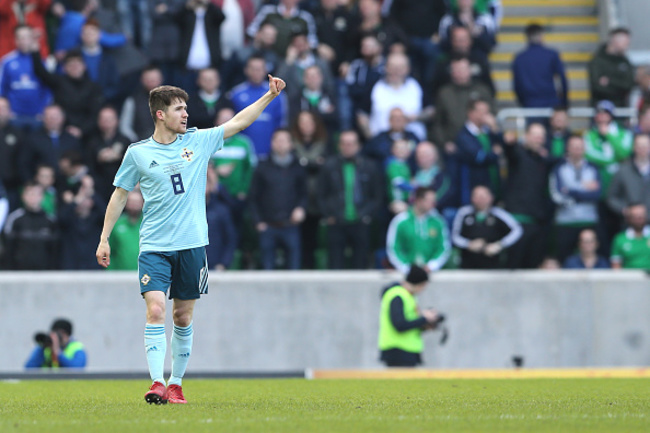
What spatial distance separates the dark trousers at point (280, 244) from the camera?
14.9m

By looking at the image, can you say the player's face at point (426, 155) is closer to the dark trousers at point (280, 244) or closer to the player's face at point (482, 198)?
the player's face at point (482, 198)

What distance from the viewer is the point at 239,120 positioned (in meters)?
8.47

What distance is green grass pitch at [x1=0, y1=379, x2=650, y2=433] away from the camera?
6.75 metres

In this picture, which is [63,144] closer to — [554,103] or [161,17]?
[161,17]

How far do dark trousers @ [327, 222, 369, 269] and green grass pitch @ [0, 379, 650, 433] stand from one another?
374cm

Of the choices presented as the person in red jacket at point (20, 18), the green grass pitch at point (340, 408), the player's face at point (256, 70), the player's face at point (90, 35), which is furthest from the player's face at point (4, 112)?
the green grass pitch at point (340, 408)

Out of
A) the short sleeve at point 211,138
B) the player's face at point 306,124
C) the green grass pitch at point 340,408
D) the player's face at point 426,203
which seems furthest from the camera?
the player's face at point 306,124

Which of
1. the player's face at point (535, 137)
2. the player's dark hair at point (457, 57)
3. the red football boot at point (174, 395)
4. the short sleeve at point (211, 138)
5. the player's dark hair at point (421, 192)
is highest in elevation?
the player's dark hair at point (457, 57)

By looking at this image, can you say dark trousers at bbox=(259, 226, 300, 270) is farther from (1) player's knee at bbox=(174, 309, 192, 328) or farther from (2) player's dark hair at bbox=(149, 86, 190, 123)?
(2) player's dark hair at bbox=(149, 86, 190, 123)

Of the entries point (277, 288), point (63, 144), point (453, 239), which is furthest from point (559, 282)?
point (63, 144)

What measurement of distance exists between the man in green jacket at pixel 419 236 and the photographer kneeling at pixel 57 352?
13.0 feet

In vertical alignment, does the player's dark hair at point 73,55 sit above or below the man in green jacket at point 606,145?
above

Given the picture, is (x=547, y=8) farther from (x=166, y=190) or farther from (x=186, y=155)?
(x=166, y=190)

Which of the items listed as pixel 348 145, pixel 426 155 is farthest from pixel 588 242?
pixel 348 145
